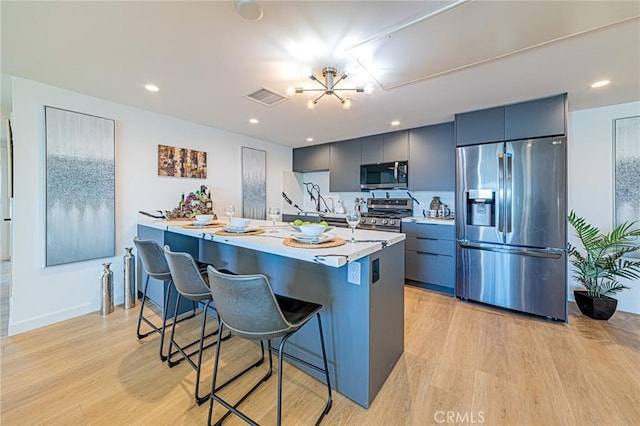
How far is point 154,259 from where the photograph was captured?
200 cm

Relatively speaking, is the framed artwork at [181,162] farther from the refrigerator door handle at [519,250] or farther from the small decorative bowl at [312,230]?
the refrigerator door handle at [519,250]

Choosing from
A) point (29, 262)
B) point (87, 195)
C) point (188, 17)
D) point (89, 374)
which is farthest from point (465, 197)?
point (29, 262)

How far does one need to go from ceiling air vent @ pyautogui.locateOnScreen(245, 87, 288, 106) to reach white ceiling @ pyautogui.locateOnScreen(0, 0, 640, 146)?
93 mm

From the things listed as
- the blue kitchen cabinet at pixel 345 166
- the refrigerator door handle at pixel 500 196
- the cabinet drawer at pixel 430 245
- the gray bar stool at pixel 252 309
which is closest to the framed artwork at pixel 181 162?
the blue kitchen cabinet at pixel 345 166

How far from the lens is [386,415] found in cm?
147

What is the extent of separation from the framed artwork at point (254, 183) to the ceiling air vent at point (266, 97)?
1658 mm

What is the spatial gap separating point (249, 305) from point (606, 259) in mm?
3604

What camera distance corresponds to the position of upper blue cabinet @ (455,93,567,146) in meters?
2.55

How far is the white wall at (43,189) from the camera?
2.35 metres

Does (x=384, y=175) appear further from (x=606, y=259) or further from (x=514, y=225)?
(x=606, y=259)

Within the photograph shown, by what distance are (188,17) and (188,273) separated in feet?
5.05

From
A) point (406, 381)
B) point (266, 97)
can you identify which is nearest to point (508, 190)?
point (406, 381)

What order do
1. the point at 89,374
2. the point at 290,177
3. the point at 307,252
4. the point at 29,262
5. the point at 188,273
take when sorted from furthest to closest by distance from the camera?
the point at 290,177, the point at 29,262, the point at 89,374, the point at 188,273, the point at 307,252

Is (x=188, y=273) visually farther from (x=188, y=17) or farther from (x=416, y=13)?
(x=416, y=13)
